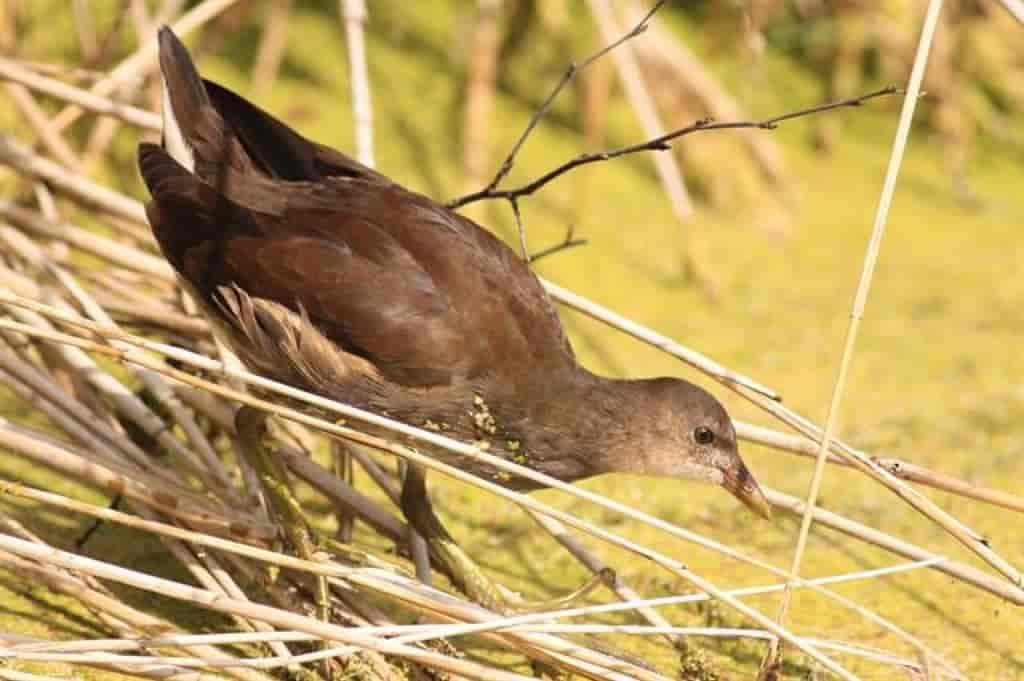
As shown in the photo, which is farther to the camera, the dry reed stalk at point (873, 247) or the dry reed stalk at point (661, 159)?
the dry reed stalk at point (661, 159)

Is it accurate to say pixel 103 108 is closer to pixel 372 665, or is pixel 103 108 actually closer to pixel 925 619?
pixel 372 665

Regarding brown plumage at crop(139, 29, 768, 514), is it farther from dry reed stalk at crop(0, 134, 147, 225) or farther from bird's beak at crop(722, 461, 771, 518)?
dry reed stalk at crop(0, 134, 147, 225)

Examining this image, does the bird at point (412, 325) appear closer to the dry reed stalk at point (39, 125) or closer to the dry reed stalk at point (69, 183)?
A: the dry reed stalk at point (69, 183)

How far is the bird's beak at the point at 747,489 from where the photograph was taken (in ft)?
7.90

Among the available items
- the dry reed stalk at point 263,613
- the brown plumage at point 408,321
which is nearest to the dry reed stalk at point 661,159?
the brown plumage at point 408,321

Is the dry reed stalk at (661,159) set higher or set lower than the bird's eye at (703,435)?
higher

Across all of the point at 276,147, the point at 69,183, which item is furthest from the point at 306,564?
the point at 69,183

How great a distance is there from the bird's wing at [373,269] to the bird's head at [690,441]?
0.55 ft

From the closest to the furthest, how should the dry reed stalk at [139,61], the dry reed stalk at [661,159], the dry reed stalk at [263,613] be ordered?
the dry reed stalk at [263,613] → the dry reed stalk at [139,61] → the dry reed stalk at [661,159]

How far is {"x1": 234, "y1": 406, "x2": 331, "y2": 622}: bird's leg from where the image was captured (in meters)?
2.20

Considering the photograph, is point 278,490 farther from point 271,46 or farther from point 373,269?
point 271,46

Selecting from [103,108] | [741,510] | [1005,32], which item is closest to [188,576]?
[103,108]

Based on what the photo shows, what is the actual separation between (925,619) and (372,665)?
0.95 meters

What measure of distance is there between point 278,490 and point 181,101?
68 centimetres
